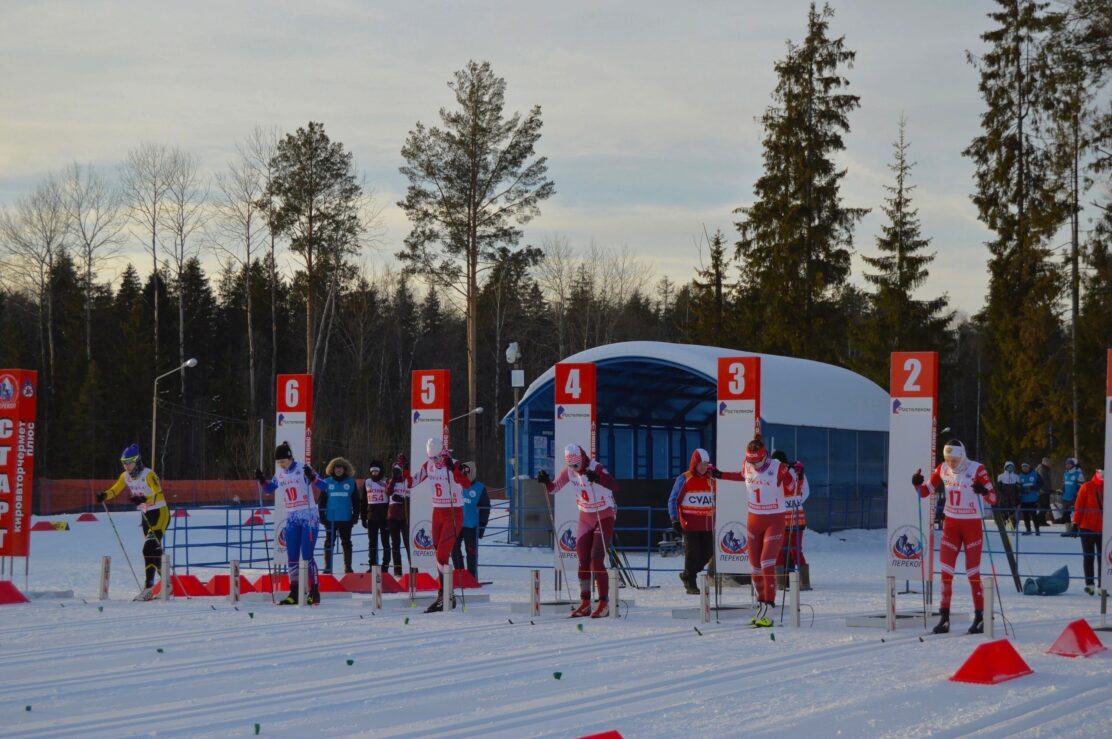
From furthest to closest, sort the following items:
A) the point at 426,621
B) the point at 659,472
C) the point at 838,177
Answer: the point at 838,177, the point at 659,472, the point at 426,621

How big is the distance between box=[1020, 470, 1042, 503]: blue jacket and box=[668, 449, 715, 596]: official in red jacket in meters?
11.2

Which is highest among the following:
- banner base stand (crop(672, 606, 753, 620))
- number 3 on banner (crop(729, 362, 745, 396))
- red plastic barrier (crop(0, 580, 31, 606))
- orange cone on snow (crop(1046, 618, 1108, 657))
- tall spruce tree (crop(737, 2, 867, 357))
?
tall spruce tree (crop(737, 2, 867, 357))

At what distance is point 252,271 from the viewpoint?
205 feet

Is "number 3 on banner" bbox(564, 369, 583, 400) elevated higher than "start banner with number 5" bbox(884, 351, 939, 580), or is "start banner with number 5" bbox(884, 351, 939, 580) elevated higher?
"number 3 on banner" bbox(564, 369, 583, 400)

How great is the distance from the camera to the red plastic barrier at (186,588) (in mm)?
17016

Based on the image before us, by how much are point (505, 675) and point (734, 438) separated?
6564mm

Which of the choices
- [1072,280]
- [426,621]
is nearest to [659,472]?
[1072,280]

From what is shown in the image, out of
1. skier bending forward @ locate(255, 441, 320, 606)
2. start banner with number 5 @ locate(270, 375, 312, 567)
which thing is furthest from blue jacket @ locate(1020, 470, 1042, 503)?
skier bending forward @ locate(255, 441, 320, 606)

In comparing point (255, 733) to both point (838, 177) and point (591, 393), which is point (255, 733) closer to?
point (591, 393)

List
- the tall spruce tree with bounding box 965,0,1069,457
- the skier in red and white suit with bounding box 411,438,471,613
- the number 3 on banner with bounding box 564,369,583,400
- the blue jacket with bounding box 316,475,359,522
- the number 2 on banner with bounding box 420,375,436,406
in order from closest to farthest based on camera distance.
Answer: the skier in red and white suit with bounding box 411,438,471,613
the number 3 on banner with bounding box 564,369,583,400
the number 2 on banner with bounding box 420,375,436,406
the blue jacket with bounding box 316,475,359,522
the tall spruce tree with bounding box 965,0,1069,457

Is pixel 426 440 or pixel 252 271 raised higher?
pixel 252 271

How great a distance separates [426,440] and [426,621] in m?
3.24

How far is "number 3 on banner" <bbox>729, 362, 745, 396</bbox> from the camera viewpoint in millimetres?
15836

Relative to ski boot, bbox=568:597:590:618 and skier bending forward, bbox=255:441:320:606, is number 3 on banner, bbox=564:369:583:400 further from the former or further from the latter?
skier bending forward, bbox=255:441:320:606
